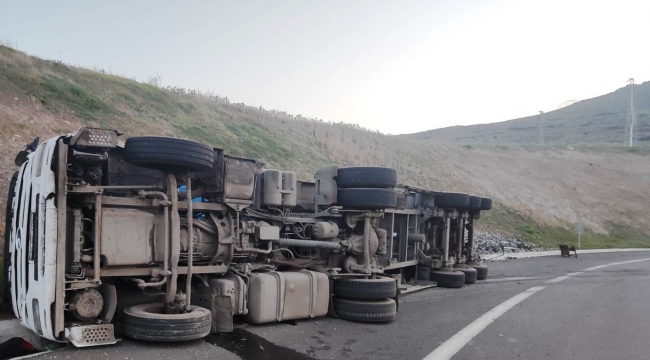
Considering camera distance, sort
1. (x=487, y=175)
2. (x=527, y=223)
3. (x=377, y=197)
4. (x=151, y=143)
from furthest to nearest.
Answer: (x=487, y=175), (x=527, y=223), (x=377, y=197), (x=151, y=143)

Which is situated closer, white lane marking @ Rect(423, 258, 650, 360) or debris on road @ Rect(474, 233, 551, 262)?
white lane marking @ Rect(423, 258, 650, 360)

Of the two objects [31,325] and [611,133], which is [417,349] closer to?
[31,325]

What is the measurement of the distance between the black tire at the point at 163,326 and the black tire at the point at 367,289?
7.85 feet

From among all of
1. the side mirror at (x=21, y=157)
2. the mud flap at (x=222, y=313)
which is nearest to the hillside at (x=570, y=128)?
the mud flap at (x=222, y=313)

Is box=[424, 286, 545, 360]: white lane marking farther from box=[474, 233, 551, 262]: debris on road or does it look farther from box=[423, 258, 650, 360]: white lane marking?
box=[474, 233, 551, 262]: debris on road

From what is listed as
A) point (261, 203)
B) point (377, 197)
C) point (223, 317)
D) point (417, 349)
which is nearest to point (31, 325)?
point (223, 317)

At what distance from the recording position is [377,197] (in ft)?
24.0

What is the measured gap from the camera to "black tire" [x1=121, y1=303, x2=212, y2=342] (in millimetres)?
4816

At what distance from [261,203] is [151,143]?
6.96 ft

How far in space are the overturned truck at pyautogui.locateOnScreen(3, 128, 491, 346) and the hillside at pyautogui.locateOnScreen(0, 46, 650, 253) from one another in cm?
510

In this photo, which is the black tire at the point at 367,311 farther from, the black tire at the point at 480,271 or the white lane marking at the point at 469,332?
the black tire at the point at 480,271

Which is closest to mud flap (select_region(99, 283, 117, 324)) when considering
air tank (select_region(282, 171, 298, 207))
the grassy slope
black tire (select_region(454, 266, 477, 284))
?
air tank (select_region(282, 171, 298, 207))

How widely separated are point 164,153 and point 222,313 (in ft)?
6.36

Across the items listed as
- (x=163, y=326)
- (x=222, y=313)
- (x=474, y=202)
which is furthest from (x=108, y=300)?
(x=474, y=202)
